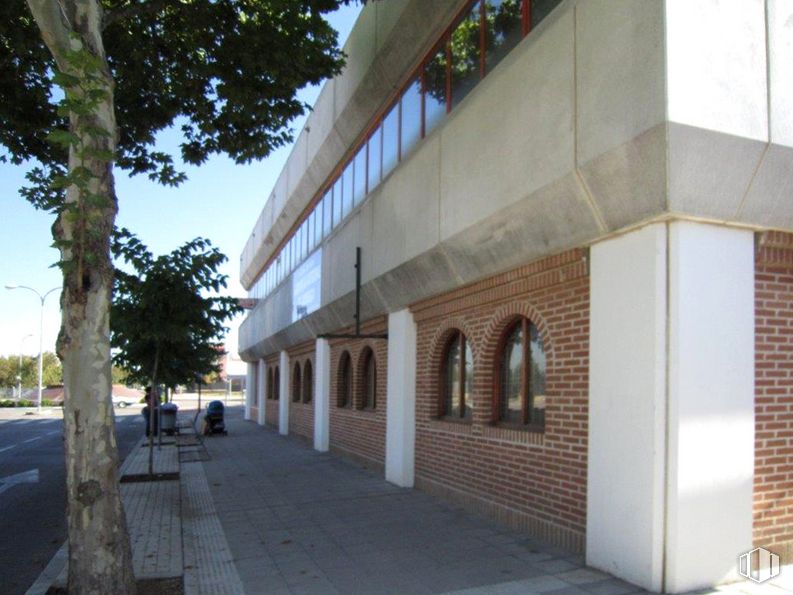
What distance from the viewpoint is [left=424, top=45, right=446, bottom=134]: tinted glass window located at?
9.45 meters

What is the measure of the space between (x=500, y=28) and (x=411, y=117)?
2896 millimetres

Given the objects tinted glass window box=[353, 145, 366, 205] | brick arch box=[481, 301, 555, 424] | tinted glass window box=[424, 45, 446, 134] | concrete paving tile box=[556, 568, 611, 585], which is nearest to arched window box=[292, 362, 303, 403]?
tinted glass window box=[353, 145, 366, 205]

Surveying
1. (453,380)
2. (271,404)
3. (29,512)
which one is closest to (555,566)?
(453,380)

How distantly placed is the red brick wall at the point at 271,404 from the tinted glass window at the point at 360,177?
12.5m

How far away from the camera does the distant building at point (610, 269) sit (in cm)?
513

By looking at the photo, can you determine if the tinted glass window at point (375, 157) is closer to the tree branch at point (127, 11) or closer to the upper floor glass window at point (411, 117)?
the upper floor glass window at point (411, 117)

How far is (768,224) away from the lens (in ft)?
18.2

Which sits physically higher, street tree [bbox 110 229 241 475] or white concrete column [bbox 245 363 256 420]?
street tree [bbox 110 229 241 475]

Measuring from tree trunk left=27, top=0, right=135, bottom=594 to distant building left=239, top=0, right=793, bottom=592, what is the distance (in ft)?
12.3

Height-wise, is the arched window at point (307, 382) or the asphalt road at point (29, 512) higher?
the arched window at point (307, 382)

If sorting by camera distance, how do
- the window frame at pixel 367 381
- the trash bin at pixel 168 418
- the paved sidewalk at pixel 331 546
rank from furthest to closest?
the trash bin at pixel 168 418, the window frame at pixel 367 381, the paved sidewalk at pixel 331 546

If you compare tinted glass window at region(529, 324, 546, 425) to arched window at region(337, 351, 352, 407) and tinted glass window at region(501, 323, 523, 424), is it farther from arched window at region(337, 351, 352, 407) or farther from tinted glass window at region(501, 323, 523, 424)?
arched window at region(337, 351, 352, 407)

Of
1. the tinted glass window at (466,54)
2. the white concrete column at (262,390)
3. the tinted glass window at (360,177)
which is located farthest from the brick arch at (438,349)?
the white concrete column at (262,390)

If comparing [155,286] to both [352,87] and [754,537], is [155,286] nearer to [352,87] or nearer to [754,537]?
[352,87]
